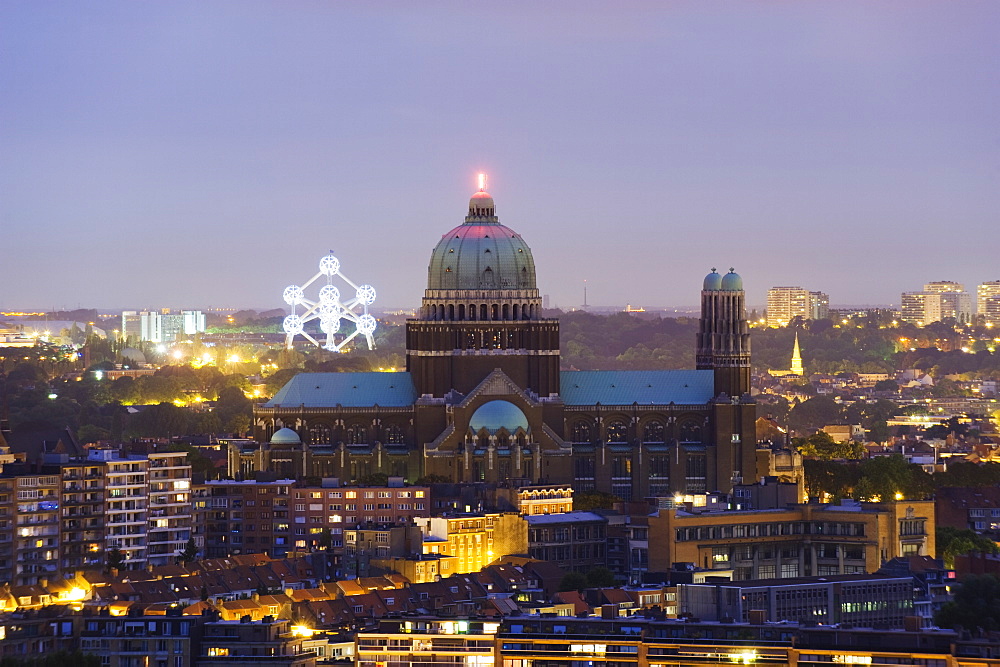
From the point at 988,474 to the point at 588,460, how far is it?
33262mm

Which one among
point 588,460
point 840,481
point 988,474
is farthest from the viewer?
point 988,474

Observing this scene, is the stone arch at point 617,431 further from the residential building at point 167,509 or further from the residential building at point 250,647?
the residential building at point 250,647

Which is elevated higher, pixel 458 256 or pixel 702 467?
pixel 458 256

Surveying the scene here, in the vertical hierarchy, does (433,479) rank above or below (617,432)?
below

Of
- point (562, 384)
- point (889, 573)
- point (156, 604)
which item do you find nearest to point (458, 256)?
point (562, 384)

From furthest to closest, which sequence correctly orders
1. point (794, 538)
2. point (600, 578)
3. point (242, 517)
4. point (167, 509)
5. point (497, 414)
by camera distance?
point (497, 414) < point (242, 517) < point (167, 509) < point (794, 538) < point (600, 578)

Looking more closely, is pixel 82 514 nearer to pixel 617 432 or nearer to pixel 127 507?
pixel 127 507

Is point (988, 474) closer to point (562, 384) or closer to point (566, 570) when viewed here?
point (562, 384)

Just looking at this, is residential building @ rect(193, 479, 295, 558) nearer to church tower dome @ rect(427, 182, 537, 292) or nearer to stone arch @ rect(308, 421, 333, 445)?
stone arch @ rect(308, 421, 333, 445)

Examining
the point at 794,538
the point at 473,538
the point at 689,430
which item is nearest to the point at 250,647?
the point at 473,538

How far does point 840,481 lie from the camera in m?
160

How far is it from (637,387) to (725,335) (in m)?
4.98

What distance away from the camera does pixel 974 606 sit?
110188mm

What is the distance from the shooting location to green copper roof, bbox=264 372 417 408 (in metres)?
152
